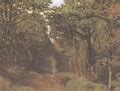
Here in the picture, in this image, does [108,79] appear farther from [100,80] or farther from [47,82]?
[47,82]

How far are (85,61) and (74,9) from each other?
3.29m

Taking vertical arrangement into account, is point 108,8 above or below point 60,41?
above

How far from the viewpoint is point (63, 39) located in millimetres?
22594

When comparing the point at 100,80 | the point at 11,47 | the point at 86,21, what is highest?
the point at 86,21

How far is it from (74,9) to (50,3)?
58.5 inches

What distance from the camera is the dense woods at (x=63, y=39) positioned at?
21.1 metres

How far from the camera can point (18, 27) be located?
68.5 ft

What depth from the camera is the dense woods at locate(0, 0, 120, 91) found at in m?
21.1

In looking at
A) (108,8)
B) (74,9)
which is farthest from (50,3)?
(108,8)

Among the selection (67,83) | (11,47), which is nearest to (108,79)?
(67,83)

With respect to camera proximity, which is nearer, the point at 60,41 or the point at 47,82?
the point at 47,82

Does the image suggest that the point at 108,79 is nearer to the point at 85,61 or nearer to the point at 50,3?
the point at 85,61

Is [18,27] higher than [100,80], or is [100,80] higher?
[18,27]

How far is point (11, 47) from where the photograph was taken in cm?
2109
